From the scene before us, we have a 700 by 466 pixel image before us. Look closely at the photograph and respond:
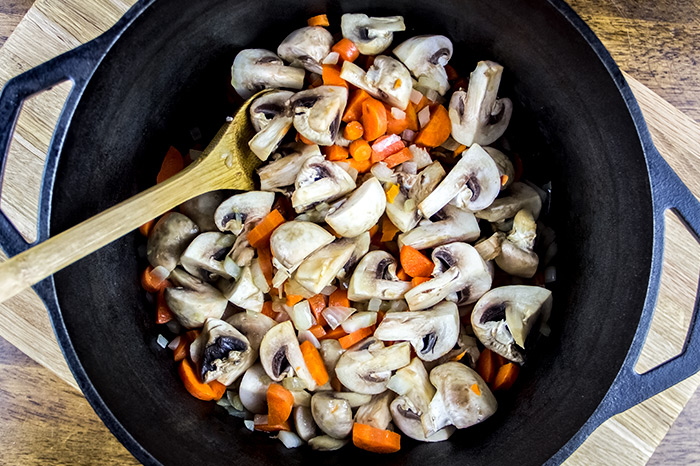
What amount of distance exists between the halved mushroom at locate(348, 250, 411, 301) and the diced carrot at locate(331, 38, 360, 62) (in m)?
0.76

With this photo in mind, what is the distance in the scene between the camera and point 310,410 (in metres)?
2.15

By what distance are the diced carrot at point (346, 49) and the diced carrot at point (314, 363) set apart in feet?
3.61

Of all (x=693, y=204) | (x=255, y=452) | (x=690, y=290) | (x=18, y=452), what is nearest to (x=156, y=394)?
(x=255, y=452)

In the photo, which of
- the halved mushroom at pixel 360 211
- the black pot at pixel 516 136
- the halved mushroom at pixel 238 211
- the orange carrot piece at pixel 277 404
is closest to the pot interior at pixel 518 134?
the black pot at pixel 516 136

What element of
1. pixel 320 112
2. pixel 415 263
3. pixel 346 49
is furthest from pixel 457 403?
pixel 346 49

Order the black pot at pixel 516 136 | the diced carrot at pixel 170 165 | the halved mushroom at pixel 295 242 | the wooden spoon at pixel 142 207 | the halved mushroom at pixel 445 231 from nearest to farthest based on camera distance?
the wooden spoon at pixel 142 207, the black pot at pixel 516 136, the halved mushroom at pixel 295 242, the halved mushroom at pixel 445 231, the diced carrot at pixel 170 165

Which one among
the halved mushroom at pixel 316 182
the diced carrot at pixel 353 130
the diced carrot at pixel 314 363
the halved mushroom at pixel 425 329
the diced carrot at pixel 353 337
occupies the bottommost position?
the diced carrot at pixel 314 363

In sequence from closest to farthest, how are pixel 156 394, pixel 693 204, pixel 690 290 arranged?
pixel 693 204 < pixel 156 394 < pixel 690 290

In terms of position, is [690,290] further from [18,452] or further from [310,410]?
[18,452]

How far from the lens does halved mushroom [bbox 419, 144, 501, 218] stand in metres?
2.05

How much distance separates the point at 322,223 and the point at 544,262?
0.89 m

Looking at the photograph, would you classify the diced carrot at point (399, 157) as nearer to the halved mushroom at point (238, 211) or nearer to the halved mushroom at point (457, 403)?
the halved mushroom at point (238, 211)

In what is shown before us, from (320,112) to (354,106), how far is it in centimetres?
21

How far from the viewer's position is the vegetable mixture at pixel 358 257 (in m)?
2.02
